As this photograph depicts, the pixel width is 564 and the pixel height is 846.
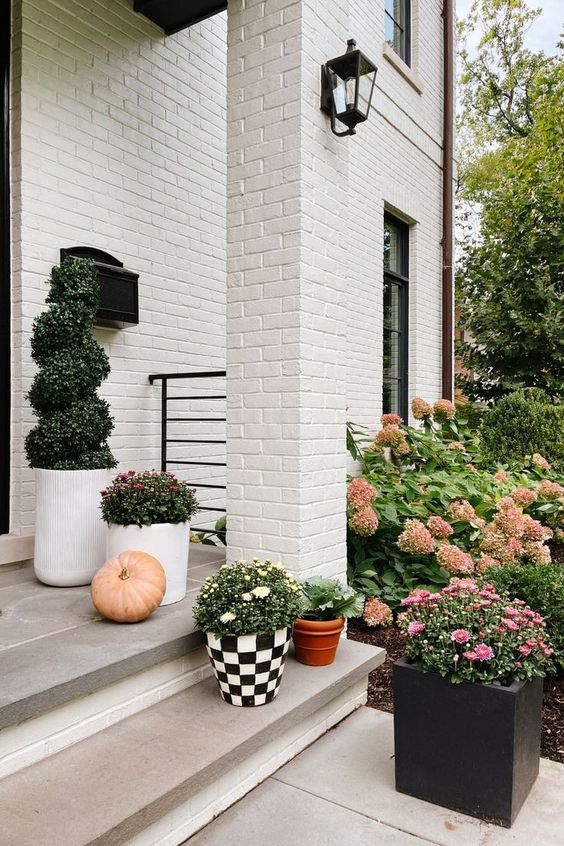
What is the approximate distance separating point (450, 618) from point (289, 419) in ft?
3.16

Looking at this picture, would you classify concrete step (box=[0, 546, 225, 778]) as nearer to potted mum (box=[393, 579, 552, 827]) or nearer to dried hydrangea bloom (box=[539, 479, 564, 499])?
potted mum (box=[393, 579, 552, 827])

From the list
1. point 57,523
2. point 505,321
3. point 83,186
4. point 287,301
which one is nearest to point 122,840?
point 57,523

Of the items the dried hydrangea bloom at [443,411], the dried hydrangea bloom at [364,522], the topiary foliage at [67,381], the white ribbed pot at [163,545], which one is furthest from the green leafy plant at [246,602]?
the dried hydrangea bloom at [443,411]

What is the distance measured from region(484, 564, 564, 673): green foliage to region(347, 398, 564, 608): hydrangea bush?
25 cm

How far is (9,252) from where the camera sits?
289 cm

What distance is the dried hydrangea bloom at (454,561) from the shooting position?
301cm

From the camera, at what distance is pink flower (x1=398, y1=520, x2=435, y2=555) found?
3068 millimetres

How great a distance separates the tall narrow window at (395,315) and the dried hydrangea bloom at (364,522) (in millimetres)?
2780

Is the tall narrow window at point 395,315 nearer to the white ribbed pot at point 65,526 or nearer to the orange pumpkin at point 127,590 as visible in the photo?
the white ribbed pot at point 65,526

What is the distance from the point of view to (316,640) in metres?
2.27

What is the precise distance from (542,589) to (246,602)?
4.63 ft

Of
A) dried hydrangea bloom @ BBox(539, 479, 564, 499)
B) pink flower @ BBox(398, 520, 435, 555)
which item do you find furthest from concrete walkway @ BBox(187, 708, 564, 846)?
dried hydrangea bloom @ BBox(539, 479, 564, 499)

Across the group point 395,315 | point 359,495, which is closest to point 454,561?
point 359,495

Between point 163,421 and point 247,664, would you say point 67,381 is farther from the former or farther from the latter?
point 247,664
